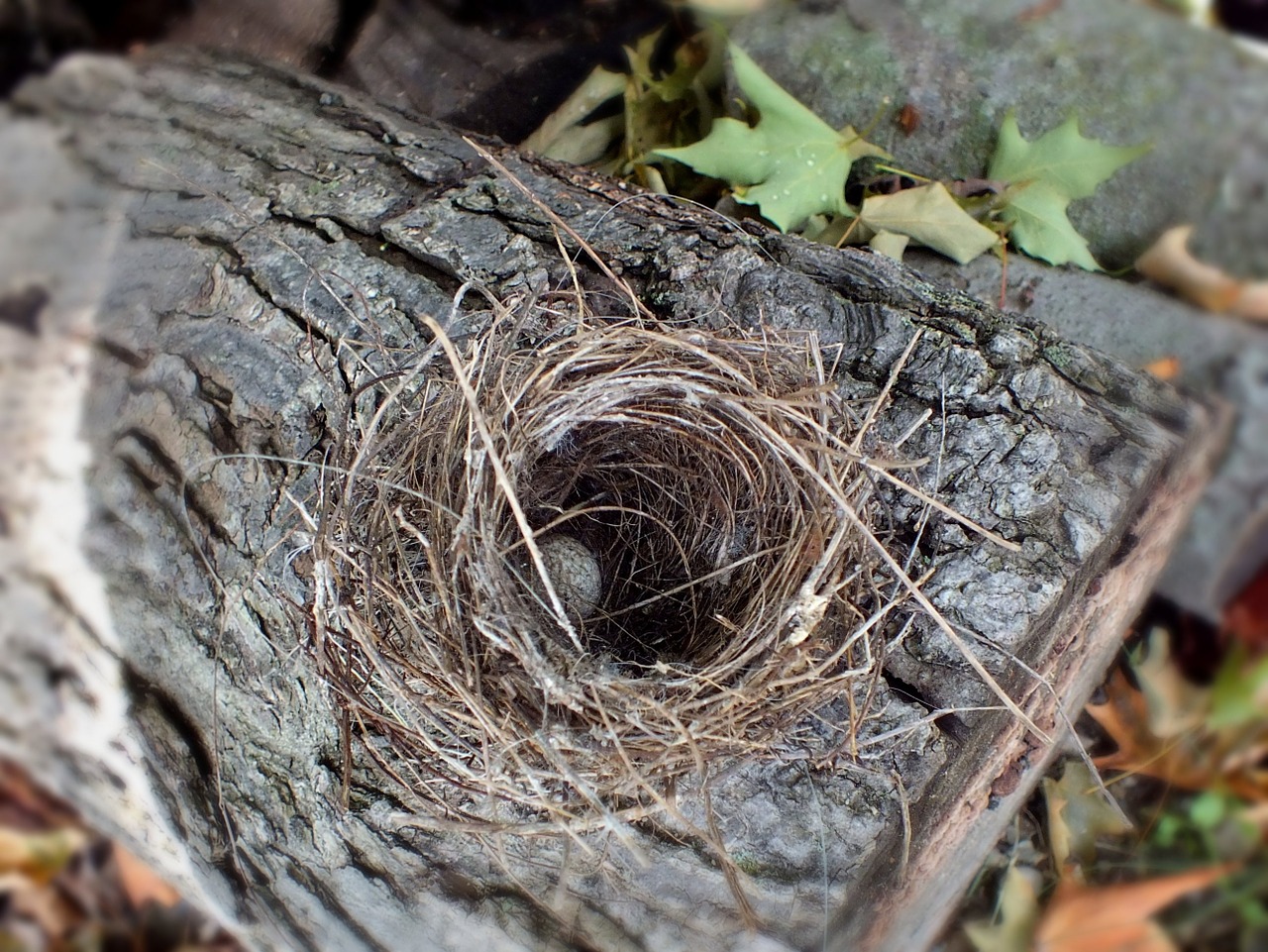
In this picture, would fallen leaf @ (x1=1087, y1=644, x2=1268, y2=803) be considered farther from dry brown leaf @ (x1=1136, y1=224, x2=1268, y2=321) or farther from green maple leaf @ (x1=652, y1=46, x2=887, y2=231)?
green maple leaf @ (x1=652, y1=46, x2=887, y2=231)

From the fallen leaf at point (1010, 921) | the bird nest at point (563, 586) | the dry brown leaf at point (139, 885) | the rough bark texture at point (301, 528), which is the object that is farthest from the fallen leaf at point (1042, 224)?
the dry brown leaf at point (139, 885)

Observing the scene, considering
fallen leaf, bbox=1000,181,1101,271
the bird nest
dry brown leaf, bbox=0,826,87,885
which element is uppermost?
fallen leaf, bbox=1000,181,1101,271

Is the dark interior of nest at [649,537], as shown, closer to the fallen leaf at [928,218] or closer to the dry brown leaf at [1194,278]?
the fallen leaf at [928,218]

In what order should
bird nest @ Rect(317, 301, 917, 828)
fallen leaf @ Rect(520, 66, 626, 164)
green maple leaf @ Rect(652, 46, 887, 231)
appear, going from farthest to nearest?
fallen leaf @ Rect(520, 66, 626, 164) → green maple leaf @ Rect(652, 46, 887, 231) → bird nest @ Rect(317, 301, 917, 828)

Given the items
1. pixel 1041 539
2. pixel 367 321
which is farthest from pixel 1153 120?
pixel 367 321

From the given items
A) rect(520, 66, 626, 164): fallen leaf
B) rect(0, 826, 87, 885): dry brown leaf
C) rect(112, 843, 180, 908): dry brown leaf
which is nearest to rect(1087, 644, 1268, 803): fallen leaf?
rect(520, 66, 626, 164): fallen leaf

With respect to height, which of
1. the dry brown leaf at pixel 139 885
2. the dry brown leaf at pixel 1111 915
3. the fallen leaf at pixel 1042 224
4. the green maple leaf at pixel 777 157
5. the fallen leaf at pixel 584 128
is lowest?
the dry brown leaf at pixel 1111 915
